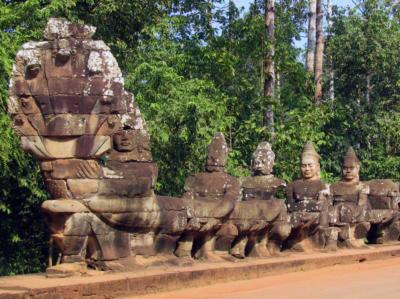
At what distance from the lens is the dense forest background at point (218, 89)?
15.8m

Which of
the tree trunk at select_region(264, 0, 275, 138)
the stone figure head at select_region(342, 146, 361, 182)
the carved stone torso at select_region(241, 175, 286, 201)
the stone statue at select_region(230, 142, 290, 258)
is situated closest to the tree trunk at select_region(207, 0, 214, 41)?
the tree trunk at select_region(264, 0, 275, 138)

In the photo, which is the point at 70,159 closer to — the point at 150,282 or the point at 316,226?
the point at 150,282

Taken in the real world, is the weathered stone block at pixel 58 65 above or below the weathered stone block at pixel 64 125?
above

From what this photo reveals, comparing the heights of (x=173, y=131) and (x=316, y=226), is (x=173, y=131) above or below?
above

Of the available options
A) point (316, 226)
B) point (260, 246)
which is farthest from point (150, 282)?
point (316, 226)

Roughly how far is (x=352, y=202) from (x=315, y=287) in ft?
16.2

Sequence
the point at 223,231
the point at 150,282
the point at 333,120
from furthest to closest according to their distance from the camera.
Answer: the point at 333,120
the point at 223,231
the point at 150,282

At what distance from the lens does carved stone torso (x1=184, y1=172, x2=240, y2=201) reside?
11.7 meters

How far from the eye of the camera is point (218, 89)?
19312 millimetres

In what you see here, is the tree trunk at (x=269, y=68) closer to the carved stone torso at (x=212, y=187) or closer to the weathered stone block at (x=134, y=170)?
the carved stone torso at (x=212, y=187)

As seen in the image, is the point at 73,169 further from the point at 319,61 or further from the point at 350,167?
the point at 319,61

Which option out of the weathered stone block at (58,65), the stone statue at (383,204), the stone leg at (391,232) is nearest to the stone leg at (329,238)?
the stone statue at (383,204)

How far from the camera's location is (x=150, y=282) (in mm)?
9367

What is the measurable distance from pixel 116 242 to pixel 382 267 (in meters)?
5.51
